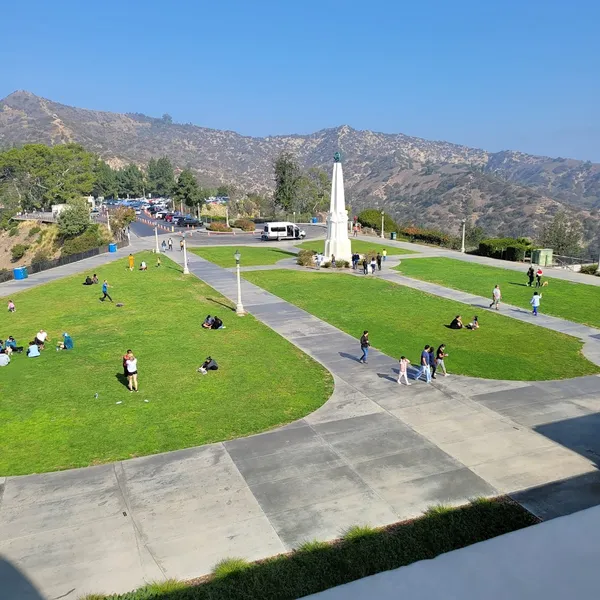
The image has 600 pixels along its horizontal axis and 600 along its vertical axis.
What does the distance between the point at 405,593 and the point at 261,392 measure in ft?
39.2

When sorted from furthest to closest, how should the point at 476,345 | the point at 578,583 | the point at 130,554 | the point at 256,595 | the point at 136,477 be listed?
1. the point at 476,345
2. the point at 136,477
3. the point at 130,554
4. the point at 256,595
5. the point at 578,583

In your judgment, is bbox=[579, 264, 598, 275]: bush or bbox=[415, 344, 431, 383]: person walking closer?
bbox=[415, 344, 431, 383]: person walking

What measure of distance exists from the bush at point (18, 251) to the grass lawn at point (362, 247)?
41192 millimetres

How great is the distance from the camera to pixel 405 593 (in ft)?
12.4

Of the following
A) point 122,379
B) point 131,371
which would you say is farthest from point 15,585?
point 122,379

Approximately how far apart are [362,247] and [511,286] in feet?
67.1

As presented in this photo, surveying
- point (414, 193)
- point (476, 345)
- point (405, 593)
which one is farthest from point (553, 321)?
point (414, 193)

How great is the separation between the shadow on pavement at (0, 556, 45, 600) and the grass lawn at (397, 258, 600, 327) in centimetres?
2339

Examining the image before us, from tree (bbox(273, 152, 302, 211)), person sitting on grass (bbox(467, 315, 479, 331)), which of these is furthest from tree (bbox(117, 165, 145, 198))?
person sitting on grass (bbox(467, 315, 479, 331))

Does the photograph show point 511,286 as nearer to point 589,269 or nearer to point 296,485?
point 589,269

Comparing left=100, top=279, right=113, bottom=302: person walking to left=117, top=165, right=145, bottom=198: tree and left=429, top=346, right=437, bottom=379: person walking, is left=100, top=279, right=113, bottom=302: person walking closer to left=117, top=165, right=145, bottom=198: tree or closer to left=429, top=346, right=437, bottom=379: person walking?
left=429, top=346, right=437, bottom=379: person walking

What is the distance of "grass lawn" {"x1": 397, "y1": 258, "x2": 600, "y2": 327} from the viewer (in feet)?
85.2

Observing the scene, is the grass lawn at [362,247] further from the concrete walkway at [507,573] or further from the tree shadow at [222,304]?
the concrete walkway at [507,573]

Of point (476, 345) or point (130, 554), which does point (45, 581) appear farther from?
point (476, 345)
